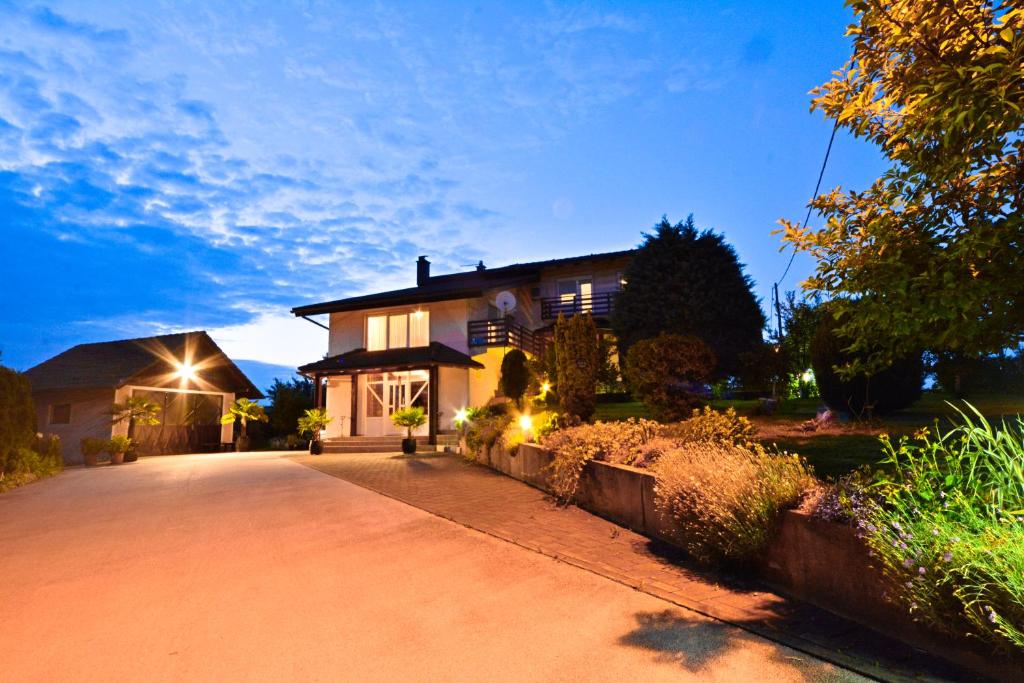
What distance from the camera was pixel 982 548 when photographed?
9.62ft

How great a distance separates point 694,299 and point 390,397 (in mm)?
14670

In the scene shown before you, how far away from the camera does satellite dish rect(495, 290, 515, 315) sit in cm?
2352

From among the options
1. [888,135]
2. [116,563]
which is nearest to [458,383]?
[116,563]

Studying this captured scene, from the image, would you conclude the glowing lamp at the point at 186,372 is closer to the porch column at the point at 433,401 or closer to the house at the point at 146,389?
the house at the point at 146,389

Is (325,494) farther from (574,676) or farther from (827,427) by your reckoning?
(827,427)

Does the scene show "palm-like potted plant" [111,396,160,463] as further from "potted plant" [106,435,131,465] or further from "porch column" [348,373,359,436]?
"porch column" [348,373,359,436]

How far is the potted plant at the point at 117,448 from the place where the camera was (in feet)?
60.3

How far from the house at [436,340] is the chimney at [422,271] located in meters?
4.87

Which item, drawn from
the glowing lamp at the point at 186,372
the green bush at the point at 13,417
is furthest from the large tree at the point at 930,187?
the glowing lamp at the point at 186,372

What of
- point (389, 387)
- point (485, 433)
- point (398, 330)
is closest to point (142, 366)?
point (389, 387)

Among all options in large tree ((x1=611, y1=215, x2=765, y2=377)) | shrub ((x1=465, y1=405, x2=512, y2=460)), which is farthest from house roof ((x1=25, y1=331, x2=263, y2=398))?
large tree ((x1=611, y1=215, x2=765, y2=377))

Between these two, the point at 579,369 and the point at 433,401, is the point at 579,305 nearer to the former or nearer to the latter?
the point at 433,401

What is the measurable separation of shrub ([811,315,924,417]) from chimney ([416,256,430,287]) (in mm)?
22844

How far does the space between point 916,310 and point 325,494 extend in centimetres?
959
